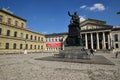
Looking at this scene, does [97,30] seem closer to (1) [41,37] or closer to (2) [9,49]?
(1) [41,37]

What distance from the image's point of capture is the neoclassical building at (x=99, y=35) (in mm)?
56469

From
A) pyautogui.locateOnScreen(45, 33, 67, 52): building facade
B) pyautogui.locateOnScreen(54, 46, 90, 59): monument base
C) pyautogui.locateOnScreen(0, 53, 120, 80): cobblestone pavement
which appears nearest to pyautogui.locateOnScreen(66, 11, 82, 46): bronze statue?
pyautogui.locateOnScreen(54, 46, 90, 59): monument base

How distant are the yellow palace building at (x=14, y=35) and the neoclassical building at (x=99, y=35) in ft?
104

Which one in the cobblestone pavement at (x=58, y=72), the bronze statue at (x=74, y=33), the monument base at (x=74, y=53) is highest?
the bronze statue at (x=74, y=33)

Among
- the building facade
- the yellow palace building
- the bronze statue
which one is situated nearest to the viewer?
the bronze statue

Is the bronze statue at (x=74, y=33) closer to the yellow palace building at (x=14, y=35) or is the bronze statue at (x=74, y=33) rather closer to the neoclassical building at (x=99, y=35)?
the yellow palace building at (x=14, y=35)

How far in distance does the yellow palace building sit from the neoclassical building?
104ft

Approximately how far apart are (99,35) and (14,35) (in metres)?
47.5

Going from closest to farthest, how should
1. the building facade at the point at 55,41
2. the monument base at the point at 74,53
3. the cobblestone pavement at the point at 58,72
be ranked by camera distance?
1. the cobblestone pavement at the point at 58,72
2. the monument base at the point at 74,53
3. the building facade at the point at 55,41

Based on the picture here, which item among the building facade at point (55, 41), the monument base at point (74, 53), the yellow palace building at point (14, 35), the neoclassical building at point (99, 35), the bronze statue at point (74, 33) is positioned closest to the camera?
the monument base at point (74, 53)

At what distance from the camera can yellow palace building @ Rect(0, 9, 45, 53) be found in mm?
32188

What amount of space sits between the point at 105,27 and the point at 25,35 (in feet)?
140

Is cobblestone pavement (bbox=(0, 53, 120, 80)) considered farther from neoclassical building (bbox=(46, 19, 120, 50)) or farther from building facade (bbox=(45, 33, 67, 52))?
building facade (bbox=(45, 33, 67, 52))

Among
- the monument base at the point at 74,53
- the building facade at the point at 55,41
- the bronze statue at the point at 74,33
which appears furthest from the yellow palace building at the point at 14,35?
the bronze statue at the point at 74,33
